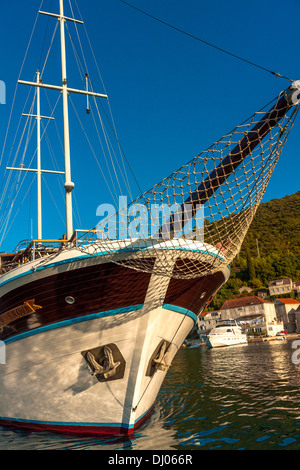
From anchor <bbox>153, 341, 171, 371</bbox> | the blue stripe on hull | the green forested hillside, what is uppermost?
the green forested hillside

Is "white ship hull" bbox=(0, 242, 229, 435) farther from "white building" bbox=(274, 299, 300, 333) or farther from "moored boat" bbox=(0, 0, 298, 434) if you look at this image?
"white building" bbox=(274, 299, 300, 333)

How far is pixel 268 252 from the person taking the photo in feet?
365

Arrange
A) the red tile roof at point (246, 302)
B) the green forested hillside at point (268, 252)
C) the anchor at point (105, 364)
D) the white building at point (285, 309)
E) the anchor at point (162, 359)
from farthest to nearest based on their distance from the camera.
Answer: the green forested hillside at point (268, 252)
the red tile roof at point (246, 302)
the white building at point (285, 309)
the anchor at point (162, 359)
the anchor at point (105, 364)

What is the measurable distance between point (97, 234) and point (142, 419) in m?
4.58

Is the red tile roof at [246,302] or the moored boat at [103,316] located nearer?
the moored boat at [103,316]

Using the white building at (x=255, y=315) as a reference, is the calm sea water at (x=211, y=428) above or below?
below

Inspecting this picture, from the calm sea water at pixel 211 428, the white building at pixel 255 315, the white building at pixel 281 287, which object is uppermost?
the white building at pixel 281 287

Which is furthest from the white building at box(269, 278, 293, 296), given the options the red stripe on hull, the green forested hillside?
the red stripe on hull

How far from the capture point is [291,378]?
15641mm

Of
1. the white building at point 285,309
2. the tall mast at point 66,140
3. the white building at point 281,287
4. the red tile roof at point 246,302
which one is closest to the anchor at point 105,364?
the tall mast at point 66,140

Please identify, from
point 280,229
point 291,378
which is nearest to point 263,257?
point 280,229

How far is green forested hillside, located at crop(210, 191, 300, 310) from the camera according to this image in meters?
95.8

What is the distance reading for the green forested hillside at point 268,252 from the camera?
95812 mm

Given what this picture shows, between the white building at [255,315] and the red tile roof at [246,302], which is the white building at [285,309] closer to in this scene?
the white building at [255,315]
